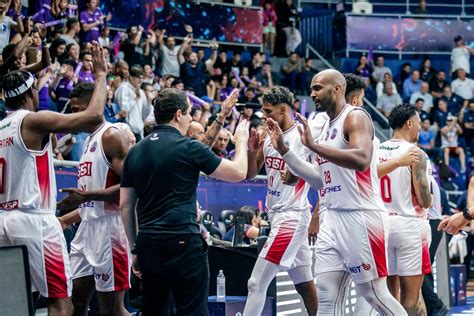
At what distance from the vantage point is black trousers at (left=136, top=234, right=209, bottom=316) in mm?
6102

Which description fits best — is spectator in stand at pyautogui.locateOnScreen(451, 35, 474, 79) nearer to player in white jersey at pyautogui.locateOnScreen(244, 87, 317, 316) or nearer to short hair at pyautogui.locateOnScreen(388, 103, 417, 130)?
short hair at pyautogui.locateOnScreen(388, 103, 417, 130)

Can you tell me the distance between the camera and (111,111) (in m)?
14.1

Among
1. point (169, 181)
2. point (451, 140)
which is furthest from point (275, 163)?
point (451, 140)

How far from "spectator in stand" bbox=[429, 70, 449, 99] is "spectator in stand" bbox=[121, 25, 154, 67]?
9.41 m

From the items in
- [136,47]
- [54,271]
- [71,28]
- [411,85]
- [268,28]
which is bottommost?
[54,271]

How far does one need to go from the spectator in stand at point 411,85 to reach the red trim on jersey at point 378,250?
18.0m

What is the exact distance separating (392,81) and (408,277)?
54.9 ft

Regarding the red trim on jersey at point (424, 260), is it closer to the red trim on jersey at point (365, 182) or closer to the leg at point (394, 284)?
the leg at point (394, 284)

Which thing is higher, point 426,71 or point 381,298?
point 426,71

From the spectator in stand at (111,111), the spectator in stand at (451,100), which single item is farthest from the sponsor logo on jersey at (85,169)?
the spectator in stand at (451,100)

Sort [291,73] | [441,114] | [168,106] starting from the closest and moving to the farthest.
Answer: [168,106]
[441,114]
[291,73]

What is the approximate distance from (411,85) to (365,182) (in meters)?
18.2

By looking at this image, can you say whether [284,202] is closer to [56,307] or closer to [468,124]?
[56,307]

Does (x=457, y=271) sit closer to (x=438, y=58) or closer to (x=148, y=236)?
(x=148, y=236)
